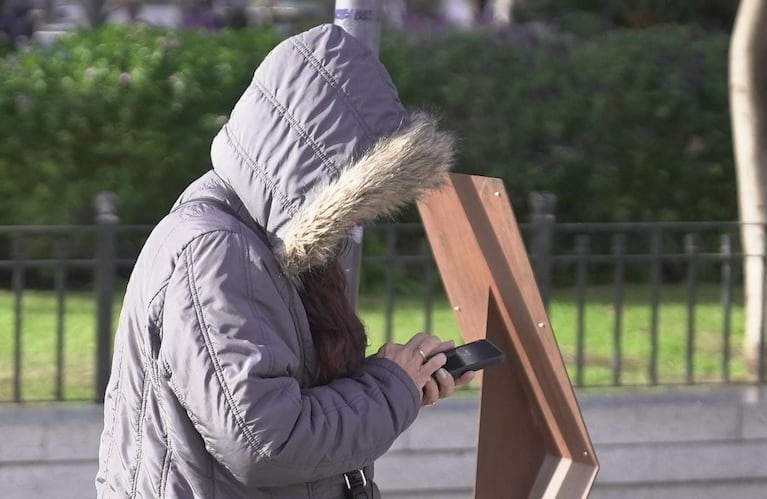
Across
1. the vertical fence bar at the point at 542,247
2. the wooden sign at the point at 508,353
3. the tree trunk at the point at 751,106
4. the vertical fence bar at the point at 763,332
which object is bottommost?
the vertical fence bar at the point at 763,332

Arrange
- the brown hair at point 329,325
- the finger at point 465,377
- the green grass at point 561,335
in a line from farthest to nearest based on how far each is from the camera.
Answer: the green grass at point 561,335
the finger at point 465,377
the brown hair at point 329,325

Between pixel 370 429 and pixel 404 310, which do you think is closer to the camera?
pixel 370 429

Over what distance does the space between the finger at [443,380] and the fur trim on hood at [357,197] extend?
0.32 metres

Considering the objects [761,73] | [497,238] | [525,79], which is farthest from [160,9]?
[497,238]

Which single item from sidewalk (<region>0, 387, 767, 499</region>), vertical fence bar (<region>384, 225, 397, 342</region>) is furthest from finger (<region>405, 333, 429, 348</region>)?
vertical fence bar (<region>384, 225, 397, 342</region>)

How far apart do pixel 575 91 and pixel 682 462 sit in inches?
136

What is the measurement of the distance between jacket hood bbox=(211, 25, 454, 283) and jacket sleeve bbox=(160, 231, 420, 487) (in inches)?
3.3

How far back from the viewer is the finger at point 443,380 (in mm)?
2203

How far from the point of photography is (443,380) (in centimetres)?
221

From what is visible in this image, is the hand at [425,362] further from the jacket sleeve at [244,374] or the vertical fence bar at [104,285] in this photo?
the vertical fence bar at [104,285]

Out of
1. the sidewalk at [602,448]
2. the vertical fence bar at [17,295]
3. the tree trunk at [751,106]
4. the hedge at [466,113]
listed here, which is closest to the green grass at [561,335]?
the vertical fence bar at [17,295]

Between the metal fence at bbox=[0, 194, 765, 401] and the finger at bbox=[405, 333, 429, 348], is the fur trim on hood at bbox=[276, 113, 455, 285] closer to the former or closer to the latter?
the finger at bbox=[405, 333, 429, 348]

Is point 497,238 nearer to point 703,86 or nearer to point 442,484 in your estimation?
point 442,484

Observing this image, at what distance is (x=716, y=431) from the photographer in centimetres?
483
